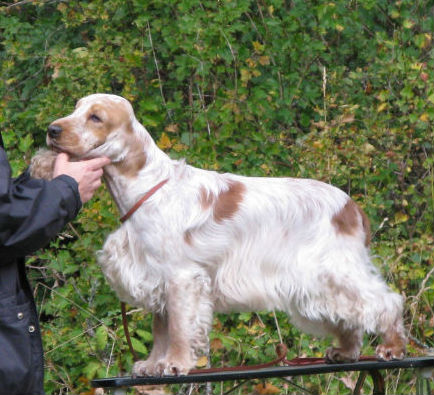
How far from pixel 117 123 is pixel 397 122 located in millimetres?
3849

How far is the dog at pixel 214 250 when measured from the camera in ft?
12.4

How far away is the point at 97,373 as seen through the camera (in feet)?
19.2

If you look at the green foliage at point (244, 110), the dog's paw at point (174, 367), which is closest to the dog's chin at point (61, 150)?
the dog's paw at point (174, 367)

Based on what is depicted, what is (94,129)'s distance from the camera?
146 inches

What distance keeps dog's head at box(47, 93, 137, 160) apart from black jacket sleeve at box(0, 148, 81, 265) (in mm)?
453

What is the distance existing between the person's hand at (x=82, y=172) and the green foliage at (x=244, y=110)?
7.80ft

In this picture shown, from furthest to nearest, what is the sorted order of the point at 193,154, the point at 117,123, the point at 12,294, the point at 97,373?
the point at 193,154 < the point at 97,373 < the point at 117,123 < the point at 12,294

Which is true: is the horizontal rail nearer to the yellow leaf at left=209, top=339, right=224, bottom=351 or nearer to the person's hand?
the person's hand

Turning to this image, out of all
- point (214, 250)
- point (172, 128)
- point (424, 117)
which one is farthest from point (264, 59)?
point (214, 250)

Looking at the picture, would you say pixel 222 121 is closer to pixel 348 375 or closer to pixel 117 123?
pixel 348 375

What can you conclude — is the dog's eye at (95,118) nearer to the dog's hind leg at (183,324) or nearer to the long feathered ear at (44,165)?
the long feathered ear at (44,165)

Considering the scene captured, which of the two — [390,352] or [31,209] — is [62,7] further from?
[31,209]

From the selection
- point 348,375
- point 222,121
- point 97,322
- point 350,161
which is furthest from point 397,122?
point 97,322

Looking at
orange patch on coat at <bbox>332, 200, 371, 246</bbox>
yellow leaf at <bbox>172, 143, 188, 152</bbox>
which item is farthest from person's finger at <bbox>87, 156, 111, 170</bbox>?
yellow leaf at <bbox>172, 143, 188, 152</bbox>
